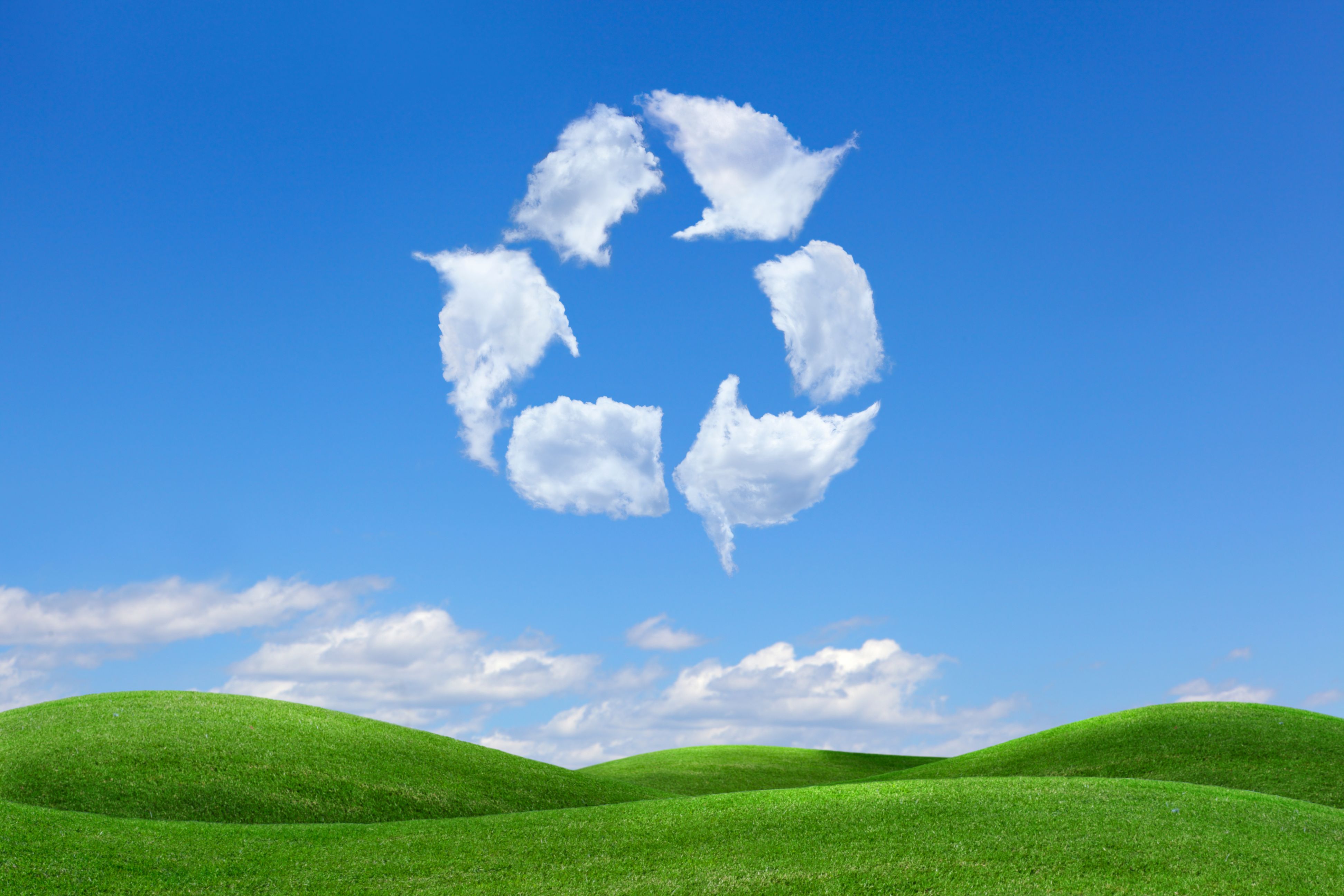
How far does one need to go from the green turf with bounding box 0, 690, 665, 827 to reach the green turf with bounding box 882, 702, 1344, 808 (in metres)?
21.3

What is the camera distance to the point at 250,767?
33219 millimetres

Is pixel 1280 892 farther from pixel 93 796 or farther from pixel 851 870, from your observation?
pixel 93 796

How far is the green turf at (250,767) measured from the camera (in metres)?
30.6

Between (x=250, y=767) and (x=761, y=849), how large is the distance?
22.1 m

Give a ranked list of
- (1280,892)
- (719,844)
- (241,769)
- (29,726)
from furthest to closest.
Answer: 1. (29,726)
2. (241,769)
3. (719,844)
4. (1280,892)

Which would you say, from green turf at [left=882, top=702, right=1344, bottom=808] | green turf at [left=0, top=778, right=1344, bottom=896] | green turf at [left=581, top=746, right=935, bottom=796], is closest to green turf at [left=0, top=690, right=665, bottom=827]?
green turf at [left=0, top=778, right=1344, bottom=896]

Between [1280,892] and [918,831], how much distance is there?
24.4 feet

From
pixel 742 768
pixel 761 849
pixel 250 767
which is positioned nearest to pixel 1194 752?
pixel 742 768

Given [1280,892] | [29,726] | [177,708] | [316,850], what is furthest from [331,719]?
[1280,892]

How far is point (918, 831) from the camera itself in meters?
21.5

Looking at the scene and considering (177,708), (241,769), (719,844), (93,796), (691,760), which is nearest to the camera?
(719,844)

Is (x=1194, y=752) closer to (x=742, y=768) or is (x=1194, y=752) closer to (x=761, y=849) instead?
(x=742, y=768)

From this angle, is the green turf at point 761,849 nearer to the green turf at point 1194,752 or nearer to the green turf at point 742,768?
the green turf at point 1194,752

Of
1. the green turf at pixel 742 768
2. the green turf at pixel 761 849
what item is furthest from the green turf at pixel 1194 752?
the green turf at pixel 761 849
